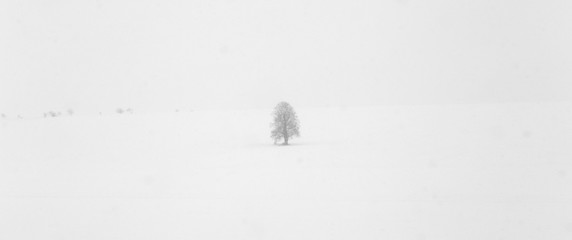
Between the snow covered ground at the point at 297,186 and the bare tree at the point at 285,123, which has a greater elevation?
the bare tree at the point at 285,123

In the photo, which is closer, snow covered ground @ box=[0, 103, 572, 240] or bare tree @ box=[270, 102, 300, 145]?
snow covered ground @ box=[0, 103, 572, 240]

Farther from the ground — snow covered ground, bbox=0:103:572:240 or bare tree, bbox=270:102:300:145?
bare tree, bbox=270:102:300:145

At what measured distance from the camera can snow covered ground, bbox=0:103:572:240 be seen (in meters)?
11.4

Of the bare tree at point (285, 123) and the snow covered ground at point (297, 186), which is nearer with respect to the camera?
the snow covered ground at point (297, 186)

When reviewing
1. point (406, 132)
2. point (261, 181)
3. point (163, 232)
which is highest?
point (406, 132)

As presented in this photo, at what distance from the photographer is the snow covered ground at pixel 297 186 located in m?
11.4

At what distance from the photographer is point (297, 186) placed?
16.2 meters

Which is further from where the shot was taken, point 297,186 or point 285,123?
point 285,123

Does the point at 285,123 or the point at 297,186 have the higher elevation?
the point at 285,123

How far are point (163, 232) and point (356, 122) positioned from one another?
106ft

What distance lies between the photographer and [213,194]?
15250 mm

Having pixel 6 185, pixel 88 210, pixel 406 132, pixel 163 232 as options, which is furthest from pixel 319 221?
pixel 406 132

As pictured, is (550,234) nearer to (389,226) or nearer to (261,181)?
(389,226)

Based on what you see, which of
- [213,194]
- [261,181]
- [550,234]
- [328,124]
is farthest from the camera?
[328,124]
